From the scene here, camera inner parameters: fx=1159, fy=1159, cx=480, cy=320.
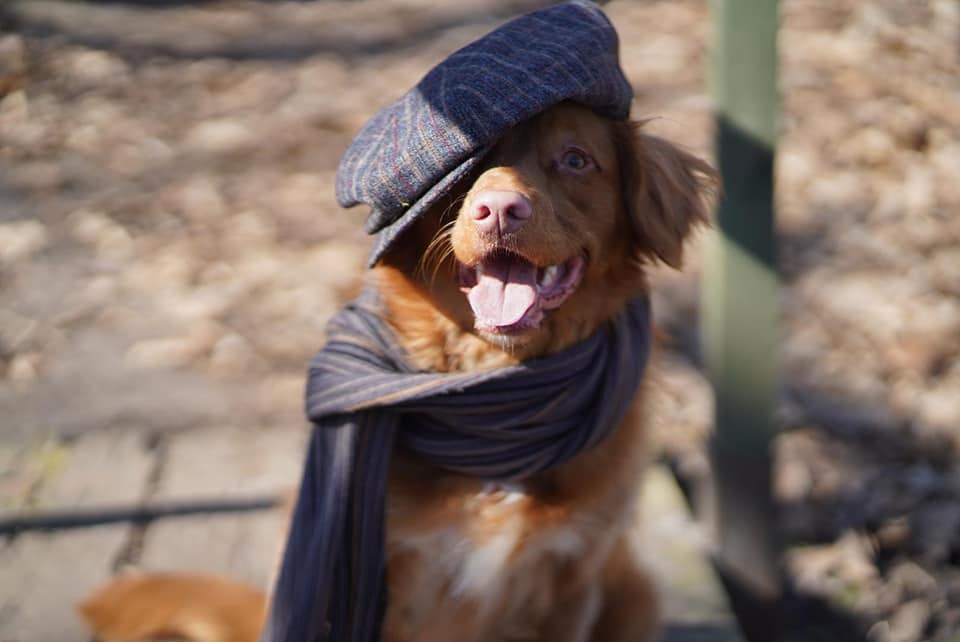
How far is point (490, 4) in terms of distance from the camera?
700 centimetres

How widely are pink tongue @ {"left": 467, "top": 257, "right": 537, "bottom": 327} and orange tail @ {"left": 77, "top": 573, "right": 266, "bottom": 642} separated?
2.97 feet

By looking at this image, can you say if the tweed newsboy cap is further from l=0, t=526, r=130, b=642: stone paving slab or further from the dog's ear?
l=0, t=526, r=130, b=642: stone paving slab

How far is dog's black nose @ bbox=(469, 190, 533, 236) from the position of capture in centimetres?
194

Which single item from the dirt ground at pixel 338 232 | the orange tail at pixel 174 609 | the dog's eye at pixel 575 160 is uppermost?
the dog's eye at pixel 575 160

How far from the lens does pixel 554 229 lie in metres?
2.04

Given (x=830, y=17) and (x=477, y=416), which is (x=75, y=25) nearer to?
(x=830, y=17)

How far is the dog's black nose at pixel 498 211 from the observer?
194 centimetres

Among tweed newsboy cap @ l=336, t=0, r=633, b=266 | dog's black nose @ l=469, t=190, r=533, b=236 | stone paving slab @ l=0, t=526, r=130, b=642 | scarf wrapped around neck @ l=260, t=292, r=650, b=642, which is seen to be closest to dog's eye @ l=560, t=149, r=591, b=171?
tweed newsboy cap @ l=336, t=0, r=633, b=266

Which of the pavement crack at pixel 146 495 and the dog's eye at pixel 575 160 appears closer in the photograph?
the dog's eye at pixel 575 160

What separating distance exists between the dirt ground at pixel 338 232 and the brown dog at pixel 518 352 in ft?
1.38

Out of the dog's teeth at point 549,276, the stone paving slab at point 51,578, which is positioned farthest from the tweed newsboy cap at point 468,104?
the stone paving slab at point 51,578

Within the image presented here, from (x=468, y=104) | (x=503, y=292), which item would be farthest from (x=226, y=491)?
(x=468, y=104)

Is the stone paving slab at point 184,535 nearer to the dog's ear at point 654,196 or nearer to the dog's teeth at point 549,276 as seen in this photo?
the dog's teeth at point 549,276

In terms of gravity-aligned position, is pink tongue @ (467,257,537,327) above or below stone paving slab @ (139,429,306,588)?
above
